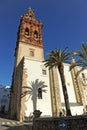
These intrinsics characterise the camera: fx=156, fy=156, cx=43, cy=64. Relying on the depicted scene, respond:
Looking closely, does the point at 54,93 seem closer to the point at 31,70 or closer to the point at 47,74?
the point at 47,74

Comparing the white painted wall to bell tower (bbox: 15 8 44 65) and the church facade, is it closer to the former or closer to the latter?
the church facade

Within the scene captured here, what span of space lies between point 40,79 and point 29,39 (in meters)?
15.1

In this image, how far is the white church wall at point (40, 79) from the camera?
2804 cm

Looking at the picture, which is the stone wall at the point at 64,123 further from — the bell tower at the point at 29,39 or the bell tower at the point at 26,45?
the bell tower at the point at 29,39

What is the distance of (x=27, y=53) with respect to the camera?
3912 centimetres

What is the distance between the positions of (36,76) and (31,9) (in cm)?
3101

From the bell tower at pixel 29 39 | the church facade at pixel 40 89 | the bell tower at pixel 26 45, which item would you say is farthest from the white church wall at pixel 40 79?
the bell tower at pixel 29 39

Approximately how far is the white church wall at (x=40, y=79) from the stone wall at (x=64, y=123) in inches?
380

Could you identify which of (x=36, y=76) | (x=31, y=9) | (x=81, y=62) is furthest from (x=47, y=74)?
(x=31, y=9)

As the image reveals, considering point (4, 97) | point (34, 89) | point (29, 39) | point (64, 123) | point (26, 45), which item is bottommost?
point (64, 123)

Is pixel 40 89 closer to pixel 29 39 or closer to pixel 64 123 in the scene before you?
pixel 29 39

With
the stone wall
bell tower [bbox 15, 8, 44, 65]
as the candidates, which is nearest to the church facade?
bell tower [bbox 15, 8, 44, 65]

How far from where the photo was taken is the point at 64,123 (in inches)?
518

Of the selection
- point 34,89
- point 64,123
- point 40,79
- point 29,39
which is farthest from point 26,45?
point 64,123
